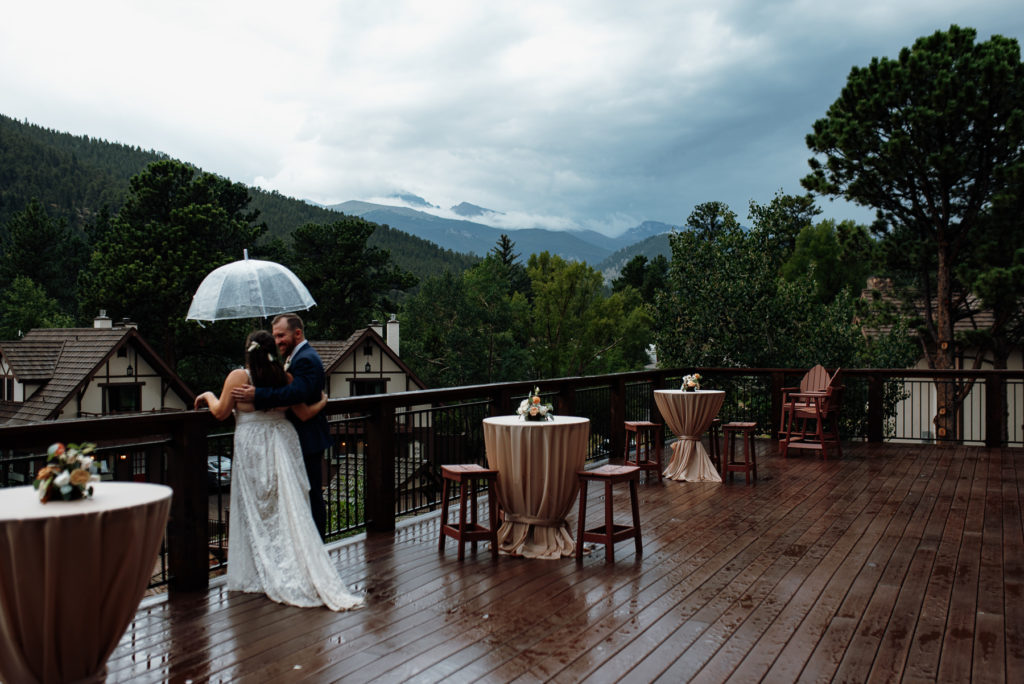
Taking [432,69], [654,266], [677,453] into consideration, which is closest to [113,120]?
[654,266]

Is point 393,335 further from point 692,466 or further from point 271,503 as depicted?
point 271,503

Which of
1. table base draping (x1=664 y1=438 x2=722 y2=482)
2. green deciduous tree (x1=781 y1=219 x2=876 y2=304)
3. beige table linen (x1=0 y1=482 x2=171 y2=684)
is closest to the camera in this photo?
beige table linen (x1=0 y1=482 x2=171 y2=684)

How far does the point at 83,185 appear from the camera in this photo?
184 feet

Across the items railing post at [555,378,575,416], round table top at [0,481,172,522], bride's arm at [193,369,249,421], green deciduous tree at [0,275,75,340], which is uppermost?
green deciduous tree at [0,275,75,340]

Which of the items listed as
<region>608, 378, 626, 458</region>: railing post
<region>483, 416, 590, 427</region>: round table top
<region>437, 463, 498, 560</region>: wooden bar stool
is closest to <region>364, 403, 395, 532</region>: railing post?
<region>437, 463, 498, 560</region>: wooden bar stool

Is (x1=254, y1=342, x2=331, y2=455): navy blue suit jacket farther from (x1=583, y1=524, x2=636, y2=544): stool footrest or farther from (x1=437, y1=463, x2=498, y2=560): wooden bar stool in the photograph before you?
(x1=583, y1=524, x2=636, y2=544): stool footrest

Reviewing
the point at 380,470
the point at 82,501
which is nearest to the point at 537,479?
the point at 380,470

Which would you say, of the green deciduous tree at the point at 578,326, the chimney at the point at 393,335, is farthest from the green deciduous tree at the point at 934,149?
the green deciduous tree at the point at 578,326

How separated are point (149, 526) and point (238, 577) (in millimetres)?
1948

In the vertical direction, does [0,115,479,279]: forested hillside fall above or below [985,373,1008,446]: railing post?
above

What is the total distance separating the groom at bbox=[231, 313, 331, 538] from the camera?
4254mm

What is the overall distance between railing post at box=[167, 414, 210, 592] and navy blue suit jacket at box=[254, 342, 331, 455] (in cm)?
53

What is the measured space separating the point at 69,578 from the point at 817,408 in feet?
30.8

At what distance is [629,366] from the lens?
46.3 metres
